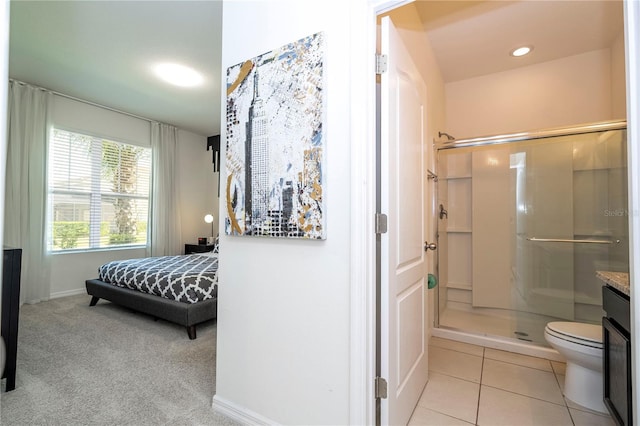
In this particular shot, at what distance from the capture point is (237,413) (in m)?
1.66

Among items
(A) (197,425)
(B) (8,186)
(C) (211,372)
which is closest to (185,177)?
(B) (8,186)

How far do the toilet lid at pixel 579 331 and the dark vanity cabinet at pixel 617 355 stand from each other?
248mm

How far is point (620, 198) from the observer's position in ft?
8.19

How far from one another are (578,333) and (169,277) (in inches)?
127

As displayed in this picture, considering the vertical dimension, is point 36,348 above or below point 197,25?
below

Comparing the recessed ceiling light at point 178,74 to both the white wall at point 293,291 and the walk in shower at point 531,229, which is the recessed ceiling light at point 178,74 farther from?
the walk in shower at point 531,229

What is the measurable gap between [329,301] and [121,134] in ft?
15.4

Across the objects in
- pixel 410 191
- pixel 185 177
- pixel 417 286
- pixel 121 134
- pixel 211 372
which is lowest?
pixel 211 372

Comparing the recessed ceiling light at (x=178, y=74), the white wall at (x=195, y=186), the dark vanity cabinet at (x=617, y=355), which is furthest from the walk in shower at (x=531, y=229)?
A: the white wall at (x=195, y=186)

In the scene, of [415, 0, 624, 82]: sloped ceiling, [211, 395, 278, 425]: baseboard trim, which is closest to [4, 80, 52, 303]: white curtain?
[211, 395, 278, 425]: baseboard trim

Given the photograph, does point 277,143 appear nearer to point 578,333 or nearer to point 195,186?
point 578,333

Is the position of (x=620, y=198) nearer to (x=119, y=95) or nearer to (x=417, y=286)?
(x=417, y=286)

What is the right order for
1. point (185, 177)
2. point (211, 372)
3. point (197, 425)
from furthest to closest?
point (185, 177) < point (211, 372) < point (197, 425)

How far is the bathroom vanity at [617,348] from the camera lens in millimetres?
1258
